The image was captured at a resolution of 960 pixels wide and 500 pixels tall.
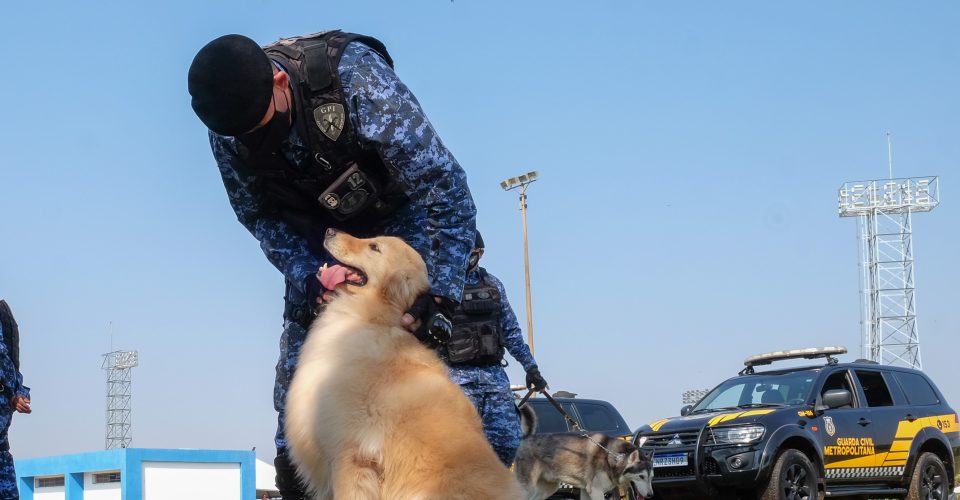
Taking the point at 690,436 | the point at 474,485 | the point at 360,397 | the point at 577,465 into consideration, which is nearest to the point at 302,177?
the point at 360,397

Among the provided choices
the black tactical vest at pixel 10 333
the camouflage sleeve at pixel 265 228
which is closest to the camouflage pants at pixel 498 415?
the camouflage sleeve at pixel 265 228

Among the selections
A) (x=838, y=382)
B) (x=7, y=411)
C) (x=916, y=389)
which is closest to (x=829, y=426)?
(x=838, y=382)

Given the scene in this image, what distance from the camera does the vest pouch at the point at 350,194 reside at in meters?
3.86

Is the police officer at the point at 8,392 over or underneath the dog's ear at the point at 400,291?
underneath

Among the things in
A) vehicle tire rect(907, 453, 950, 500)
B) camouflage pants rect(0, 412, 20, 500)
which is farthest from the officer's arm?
vehicle tire rect(907, 453, 950, 500)

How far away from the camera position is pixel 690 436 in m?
12.1

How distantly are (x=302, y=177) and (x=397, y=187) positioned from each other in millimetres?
384

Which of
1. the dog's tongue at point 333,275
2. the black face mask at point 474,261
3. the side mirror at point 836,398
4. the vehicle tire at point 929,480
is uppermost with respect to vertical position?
the black face mask at point 474,261

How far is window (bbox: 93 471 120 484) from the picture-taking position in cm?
1353

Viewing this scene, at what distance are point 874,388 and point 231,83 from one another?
11.8 meters

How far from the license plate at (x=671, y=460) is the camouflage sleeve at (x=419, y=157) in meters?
8.97

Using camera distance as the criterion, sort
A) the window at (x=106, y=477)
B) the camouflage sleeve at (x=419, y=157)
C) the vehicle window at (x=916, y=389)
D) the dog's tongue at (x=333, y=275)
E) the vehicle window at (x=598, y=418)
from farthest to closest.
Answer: the vehicle window at (x=916, y=389), the window at (x=106, y=477), the vehicle window at (x=598, y=418), the dog's tongue at (x=333, y=275), the camouflage sleeve at (x=419, y=157)

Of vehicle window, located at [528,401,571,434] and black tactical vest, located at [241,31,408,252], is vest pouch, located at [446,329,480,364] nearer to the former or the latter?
black tactical vest, located at [241,31,408,252]

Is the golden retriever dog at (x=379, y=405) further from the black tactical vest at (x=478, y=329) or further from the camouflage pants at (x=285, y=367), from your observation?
the black tactical vest at (x=478, y=329)
